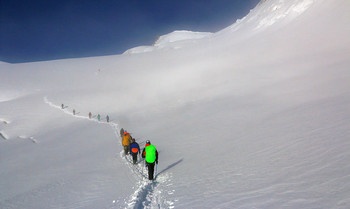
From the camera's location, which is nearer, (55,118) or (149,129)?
(149,129)

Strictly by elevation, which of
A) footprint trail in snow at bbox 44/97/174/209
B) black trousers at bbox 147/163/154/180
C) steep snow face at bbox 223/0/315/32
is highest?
steep snow face at bbox 223/0/315/32

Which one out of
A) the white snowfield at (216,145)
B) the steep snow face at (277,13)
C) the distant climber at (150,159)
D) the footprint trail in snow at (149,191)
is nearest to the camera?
the white snowfield at (216,145)

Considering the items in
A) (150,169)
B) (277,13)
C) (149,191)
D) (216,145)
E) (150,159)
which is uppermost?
(277,13)

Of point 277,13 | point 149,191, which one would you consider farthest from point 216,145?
point 277,13

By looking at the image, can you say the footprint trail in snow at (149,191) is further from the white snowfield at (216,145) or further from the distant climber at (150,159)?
the distant climber at (150,159)

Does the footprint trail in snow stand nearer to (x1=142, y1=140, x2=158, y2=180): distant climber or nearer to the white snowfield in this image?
the white snowfield

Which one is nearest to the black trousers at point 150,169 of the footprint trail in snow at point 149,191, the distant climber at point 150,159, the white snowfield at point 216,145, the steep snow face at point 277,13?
the distant climber at point 150,159

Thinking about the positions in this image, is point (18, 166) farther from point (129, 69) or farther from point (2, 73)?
point (2, 73)

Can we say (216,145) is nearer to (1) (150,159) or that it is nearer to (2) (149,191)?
(1) (150,159)

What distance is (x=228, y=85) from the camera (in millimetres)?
28203

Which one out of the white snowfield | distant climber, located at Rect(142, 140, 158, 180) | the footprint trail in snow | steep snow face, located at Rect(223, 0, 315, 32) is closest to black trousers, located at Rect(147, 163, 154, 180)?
distant climber, located at Rect(142, 140, 158, 180)

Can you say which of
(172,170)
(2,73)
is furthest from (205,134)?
(2,73)

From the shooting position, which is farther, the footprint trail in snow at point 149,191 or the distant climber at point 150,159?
the distant climber at point 150,159

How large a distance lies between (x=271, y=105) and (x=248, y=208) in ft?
40.1
